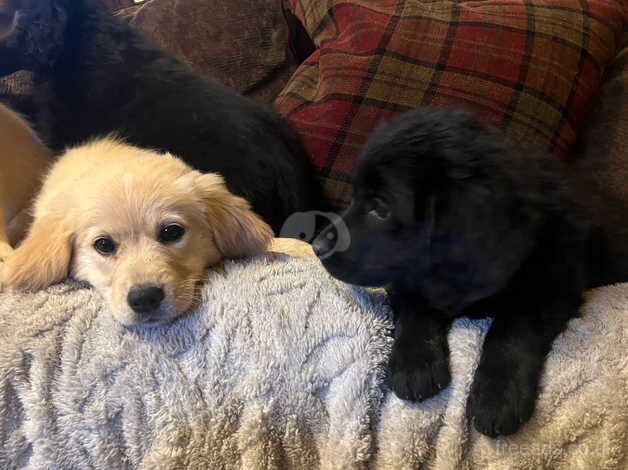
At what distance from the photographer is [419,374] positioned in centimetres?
98

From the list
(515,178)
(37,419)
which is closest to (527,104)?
(515,178)

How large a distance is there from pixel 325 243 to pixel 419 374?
0.33 meters

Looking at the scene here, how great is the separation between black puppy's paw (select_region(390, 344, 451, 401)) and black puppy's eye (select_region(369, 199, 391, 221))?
26cm

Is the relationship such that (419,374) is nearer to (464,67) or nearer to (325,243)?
(325,243)

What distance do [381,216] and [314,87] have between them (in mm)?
876

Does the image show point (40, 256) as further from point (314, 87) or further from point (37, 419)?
point (314, 87)

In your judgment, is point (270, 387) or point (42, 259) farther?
point (42, 259)

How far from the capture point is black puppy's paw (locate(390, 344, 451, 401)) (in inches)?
38.3

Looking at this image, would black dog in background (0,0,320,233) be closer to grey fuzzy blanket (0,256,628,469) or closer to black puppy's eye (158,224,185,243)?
black puppy's eye (158,224,185,243)

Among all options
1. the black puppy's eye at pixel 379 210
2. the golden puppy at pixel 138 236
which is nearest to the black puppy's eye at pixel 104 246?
the golden puppy at pixel 138 236

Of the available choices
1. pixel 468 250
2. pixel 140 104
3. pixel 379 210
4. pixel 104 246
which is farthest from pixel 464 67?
pixel 104 246

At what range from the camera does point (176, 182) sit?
4.05 ft

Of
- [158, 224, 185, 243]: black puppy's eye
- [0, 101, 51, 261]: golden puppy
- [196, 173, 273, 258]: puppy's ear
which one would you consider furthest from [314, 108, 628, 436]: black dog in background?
[0, 101, 51, 261]: golden puppy

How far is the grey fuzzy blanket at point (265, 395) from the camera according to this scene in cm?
94
